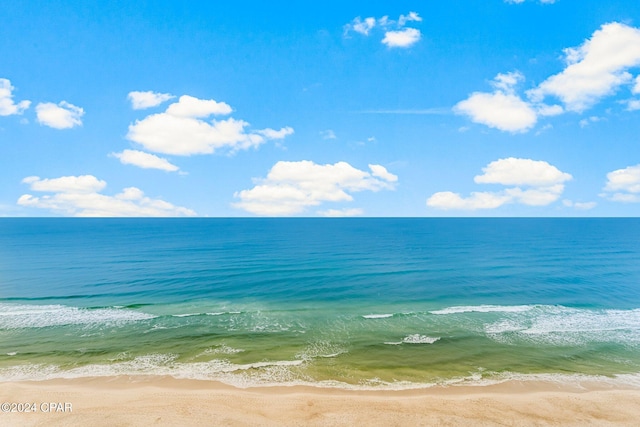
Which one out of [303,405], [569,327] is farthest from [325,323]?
[569,327]

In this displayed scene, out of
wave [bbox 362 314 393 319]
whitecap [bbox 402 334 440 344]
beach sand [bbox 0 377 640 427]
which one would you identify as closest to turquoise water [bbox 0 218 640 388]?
whitecap [bbox 402 334 440 344]

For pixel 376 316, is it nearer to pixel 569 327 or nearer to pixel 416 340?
pixel 416 340

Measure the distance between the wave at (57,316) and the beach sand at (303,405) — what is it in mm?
11582

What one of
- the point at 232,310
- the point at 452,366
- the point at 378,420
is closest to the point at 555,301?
A: the point at 452,366

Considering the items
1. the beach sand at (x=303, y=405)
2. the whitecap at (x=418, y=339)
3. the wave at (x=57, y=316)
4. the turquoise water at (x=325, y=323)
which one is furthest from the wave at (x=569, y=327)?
the wave at (x=57, y=316)

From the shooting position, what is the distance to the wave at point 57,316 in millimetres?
30019

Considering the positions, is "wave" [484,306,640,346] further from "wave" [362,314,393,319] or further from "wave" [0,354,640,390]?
"wave" [362,314,393,319]

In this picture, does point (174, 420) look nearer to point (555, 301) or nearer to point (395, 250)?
point (555, 301)

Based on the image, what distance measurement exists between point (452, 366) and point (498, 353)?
4.45 meters

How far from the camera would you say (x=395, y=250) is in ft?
266

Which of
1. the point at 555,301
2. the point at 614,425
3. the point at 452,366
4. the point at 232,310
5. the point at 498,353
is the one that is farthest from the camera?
the point at 555,301

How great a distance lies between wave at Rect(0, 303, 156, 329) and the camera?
30019 mm

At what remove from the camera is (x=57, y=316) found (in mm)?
31844

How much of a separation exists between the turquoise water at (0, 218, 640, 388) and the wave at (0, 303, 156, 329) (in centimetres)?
20
